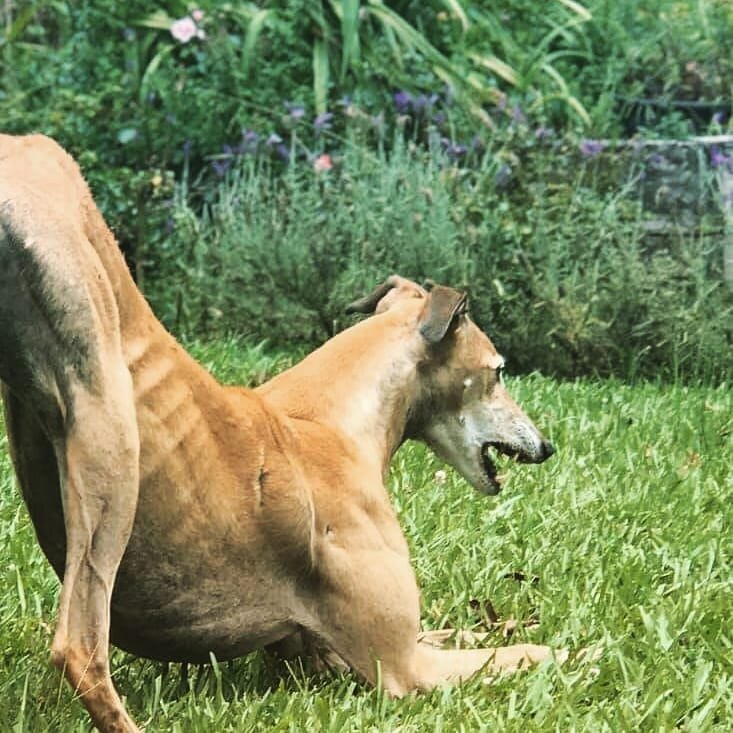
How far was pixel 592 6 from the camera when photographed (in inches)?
466

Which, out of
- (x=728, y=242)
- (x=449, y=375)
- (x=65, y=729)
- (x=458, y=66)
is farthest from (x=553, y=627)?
(x=458, y=66)

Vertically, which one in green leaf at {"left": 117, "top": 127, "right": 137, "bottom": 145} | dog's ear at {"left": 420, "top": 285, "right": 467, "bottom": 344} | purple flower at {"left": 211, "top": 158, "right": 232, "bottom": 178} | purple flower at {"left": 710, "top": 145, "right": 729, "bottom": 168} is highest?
dog's ear at {"left": 420, "top": 285, "right": 467, "bottom": 344}

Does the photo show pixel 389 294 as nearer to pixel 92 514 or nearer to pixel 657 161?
pixel 92 514

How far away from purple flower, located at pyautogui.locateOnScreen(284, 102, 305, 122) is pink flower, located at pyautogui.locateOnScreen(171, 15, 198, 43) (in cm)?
81

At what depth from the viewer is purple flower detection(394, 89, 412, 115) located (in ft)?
32.2

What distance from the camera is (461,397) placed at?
4301 millimetres

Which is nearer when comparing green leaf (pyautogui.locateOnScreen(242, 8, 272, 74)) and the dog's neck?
the dog's neck

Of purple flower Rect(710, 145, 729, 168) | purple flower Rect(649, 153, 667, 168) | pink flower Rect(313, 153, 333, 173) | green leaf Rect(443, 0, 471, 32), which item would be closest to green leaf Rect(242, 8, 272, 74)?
pink flower Rect(313, 153, 333, 173)

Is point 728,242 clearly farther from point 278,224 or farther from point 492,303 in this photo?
point 278,224

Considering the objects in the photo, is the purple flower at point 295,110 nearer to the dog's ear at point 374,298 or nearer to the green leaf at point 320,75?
the green leaf at point 320,75

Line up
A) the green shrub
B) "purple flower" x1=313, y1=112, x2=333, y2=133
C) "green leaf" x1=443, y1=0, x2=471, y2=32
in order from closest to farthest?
the green shrub
"purple flower" x1=313, y1=112, x2=333, y2=133
"green leaf" x1=443, y1=0, x2=471, y2=32

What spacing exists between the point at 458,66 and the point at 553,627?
255 inches

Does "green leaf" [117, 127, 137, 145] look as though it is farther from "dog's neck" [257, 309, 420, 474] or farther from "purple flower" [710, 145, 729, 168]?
"dog's neck" [257, 309, 420, 474]

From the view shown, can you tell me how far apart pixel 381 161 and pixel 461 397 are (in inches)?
184
